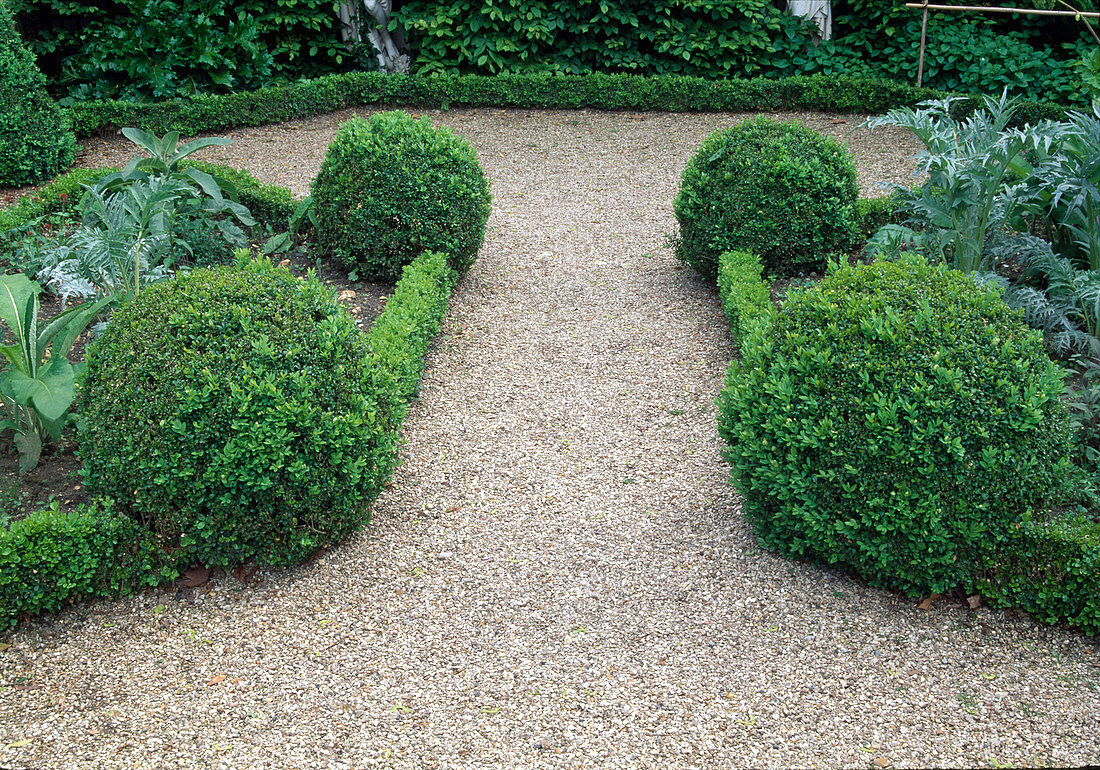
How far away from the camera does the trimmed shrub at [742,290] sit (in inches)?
203

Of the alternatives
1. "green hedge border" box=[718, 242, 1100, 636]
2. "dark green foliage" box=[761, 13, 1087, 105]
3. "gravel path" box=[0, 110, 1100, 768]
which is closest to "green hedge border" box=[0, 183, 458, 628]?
"gravel path" box=[0, 110, 1100, 768]

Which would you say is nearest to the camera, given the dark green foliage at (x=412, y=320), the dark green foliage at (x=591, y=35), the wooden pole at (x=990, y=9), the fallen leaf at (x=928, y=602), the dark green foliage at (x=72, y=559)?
the dark green foliage at (x=72, y=559)

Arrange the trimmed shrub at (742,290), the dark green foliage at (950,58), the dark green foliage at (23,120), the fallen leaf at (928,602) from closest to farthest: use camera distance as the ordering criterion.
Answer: the fallen leaf at (928,602), the trimmed shrub at (742,290), the dark green foliage at (23,120), the dark green foliage at (950,58)

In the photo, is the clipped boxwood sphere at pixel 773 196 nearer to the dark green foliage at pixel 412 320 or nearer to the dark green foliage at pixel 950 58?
the dark green foliage at pixel 412 320

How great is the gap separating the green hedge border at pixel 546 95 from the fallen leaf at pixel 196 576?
7142mm

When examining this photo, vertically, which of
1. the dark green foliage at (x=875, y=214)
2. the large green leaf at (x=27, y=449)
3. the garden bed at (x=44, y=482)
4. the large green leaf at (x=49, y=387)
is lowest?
the dark green foliage at (x=875, y=214)

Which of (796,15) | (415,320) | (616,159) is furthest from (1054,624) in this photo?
(796,15)

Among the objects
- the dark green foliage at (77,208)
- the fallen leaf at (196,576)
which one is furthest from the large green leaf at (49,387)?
the dark green foliage at (77,208)

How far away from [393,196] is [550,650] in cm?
364

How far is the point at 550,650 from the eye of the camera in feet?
11.1

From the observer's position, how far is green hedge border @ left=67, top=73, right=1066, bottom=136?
9.81 m

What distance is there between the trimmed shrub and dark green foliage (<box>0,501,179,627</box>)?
3.18 metres

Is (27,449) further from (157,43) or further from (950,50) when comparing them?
(950,50)

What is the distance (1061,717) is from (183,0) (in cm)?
1077
